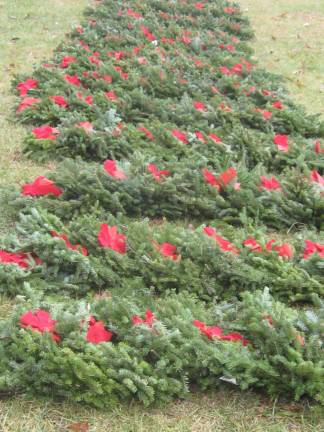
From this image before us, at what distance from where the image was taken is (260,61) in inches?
308

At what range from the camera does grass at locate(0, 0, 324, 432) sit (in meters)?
2.43

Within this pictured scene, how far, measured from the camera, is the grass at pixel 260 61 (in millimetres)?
2432

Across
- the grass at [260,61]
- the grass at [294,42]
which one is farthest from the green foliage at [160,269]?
the grass at [294,42]

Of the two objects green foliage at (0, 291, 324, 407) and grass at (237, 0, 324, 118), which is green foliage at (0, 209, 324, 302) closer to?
green foliage at (0, 291, 324, 407)

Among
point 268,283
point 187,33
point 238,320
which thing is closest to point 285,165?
point 268,283

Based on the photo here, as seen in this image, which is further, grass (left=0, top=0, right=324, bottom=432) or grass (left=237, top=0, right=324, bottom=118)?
grass (left=237, top=0, right=324, bottom=118)

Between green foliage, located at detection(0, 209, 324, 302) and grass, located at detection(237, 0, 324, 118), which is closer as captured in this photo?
green foliage, located at detection(0, 209, 324, 302)

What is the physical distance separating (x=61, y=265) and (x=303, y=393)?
5.21 ft

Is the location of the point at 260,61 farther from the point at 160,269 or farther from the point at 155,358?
Result: the point at 155,358

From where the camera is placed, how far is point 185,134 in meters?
4.88

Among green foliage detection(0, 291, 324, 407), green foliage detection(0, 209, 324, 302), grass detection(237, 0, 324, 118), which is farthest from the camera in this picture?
grass detection(237, 0, 324, 118)

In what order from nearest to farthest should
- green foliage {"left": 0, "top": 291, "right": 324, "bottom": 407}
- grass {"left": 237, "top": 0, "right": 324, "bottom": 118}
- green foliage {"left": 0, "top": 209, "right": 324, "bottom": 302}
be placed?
green foliage {"left": 0, "top": 291, "right": 324, "bottom": 407} → green foliage {"left": 0, "top": 209, "right": 324, "bottom": 302} → grass {"left": 237, "top": 0, "right": 324, "bottom": 118}

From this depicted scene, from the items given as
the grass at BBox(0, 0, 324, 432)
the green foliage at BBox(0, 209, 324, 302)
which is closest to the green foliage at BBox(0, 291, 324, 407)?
the grass at BBox(0, 0, 324, 432)

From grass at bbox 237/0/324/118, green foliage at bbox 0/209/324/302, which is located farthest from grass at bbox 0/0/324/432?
green foliage at bbox 0/209/324/302
